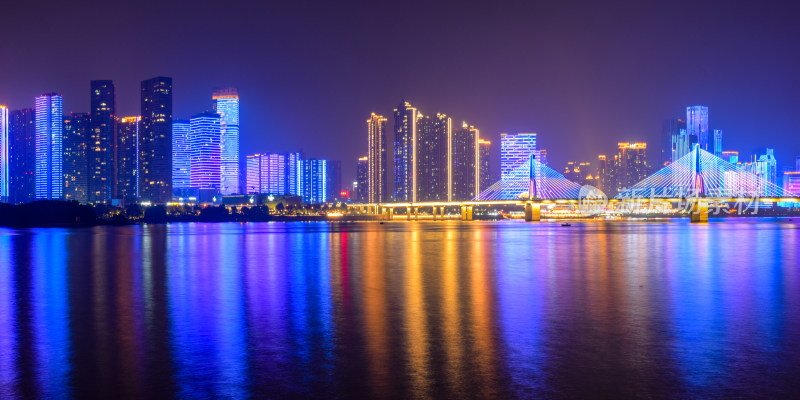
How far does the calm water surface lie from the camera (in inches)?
325

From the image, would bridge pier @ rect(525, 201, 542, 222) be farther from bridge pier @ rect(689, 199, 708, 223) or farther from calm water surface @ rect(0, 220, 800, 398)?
calm water surface @ rect(0, 220, 800, 398)

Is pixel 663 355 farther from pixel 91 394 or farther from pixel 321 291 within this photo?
pixel 321 291

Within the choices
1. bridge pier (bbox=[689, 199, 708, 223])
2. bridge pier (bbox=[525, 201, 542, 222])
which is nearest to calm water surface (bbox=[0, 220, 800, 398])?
bridge pier (bbox=[689, 199, 708, 223])

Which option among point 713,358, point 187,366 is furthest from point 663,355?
point 187,366

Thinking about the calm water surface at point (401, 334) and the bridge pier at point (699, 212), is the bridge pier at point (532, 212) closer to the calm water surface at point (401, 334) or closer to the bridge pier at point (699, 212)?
the bridge pier at point (699, 212)

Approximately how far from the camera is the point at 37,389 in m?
8.09

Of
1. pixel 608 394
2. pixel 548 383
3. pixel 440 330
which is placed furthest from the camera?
pixel 440 330

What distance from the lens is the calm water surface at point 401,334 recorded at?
27.1ft

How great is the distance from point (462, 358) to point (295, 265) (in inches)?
747

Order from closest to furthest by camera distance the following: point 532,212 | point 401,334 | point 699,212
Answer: point 401,334 < point 699,212 < point 532,212

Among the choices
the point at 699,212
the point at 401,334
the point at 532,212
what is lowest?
the point at 401,334

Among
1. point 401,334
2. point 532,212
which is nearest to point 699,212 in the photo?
point 532,212

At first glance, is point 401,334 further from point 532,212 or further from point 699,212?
point 532,212

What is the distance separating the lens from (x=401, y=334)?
38.0ft
